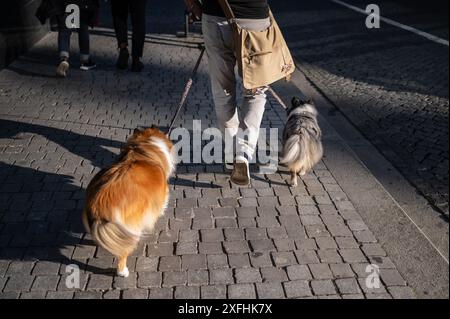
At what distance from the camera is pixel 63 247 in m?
3.56

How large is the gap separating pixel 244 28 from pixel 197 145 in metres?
1.79

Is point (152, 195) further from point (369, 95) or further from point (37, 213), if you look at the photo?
point (369, 95)

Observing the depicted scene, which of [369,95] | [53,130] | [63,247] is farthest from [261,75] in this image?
[369,95]

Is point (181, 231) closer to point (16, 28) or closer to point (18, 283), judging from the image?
point (18, 283)

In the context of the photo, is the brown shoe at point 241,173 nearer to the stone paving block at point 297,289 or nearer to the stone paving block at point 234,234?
the stone paving block at point 234,234

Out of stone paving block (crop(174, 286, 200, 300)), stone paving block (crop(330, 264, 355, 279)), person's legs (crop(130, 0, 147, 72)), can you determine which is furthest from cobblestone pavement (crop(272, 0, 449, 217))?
person's legs (crop(130, 0, 147, 72))

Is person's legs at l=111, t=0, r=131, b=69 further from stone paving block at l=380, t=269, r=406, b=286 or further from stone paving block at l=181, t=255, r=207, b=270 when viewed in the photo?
stone paving block at l=380, t=269, r=406, b=286

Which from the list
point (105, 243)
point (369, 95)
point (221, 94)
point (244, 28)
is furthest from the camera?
point (369, 95)

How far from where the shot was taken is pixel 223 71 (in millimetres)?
4238

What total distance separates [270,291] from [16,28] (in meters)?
7.50

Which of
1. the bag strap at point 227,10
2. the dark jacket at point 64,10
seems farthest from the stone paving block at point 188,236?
the dark jacket at point 64,10

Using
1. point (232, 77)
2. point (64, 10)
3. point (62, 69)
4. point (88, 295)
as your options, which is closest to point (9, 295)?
point (88, 295)

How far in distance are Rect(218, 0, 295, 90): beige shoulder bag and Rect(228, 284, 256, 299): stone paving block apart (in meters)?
1.76

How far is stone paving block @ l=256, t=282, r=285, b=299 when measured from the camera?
3111 mm
